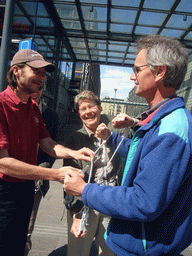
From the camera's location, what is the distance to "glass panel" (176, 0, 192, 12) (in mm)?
6723

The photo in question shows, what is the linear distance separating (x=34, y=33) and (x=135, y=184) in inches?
340

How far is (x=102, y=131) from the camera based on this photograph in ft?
6.42

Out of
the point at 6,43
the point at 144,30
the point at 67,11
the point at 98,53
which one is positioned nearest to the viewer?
the point at 6,43

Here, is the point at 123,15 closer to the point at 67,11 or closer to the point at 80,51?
the point at 67,11

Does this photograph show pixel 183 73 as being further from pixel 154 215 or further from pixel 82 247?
pixel 82 247

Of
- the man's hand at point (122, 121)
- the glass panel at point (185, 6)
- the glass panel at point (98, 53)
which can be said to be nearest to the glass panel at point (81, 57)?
the glass panel at point (98, 53)

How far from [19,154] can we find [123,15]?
7.44 meters

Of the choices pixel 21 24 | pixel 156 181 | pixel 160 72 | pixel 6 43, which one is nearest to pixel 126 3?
pixel 21 24

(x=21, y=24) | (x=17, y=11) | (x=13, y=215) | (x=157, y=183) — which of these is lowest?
(x=13, y=215)

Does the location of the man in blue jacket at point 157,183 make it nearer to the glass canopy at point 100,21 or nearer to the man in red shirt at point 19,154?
the man in red shirt at point 19,154

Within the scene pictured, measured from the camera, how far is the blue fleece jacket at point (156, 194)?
105cm

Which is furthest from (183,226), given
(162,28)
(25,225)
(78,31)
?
(78,31)

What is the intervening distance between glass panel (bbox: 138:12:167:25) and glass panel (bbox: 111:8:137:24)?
12.1 inches

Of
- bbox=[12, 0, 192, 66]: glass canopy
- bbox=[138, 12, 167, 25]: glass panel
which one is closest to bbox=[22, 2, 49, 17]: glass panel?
bbox=[12, 0, 192, 66]: glass canopy
